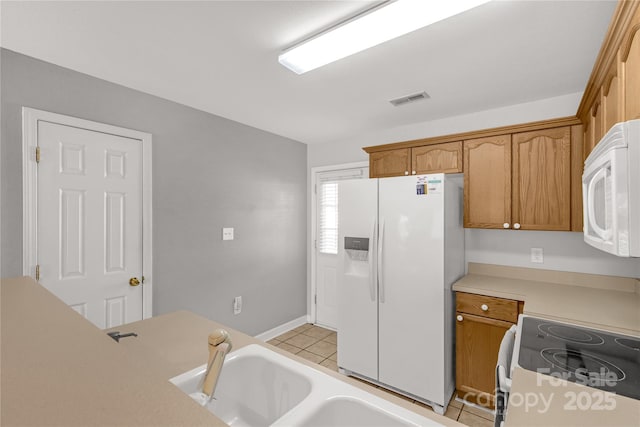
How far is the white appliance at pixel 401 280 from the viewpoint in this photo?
222cm

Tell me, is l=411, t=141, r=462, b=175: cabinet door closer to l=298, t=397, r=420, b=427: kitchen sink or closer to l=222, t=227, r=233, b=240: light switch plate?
l=222, t=227, r=233, b=240: light switch plate

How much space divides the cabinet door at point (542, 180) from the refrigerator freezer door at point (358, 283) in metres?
1.11

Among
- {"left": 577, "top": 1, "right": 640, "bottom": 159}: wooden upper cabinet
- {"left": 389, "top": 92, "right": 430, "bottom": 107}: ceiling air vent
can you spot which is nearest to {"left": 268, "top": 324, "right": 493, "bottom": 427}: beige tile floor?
{"left": 577, "top": 1, "right": 640, "bottom": 159}: wooden upper cabinet

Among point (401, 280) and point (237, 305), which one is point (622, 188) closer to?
point (401, 280)

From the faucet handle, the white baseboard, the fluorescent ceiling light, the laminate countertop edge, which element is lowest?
the white baseboard

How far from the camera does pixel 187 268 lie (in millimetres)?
2682

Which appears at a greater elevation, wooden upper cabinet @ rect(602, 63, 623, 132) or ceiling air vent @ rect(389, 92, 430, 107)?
ceiling air vent @ rect(389, 92, 430, 107)

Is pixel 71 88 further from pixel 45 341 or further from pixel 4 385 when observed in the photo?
pixel 4 385

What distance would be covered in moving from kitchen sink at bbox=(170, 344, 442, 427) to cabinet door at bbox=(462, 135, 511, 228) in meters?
2.03

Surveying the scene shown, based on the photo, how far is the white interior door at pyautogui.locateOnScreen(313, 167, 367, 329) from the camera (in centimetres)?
381

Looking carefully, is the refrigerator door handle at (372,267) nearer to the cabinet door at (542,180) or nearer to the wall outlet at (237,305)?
the cabinet door at (542,180)

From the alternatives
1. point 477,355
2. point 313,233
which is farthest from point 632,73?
point 313,233

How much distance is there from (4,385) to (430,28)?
6.28 feet

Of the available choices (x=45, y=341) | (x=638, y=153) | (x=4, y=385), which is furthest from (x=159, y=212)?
(x=638, y=153)
